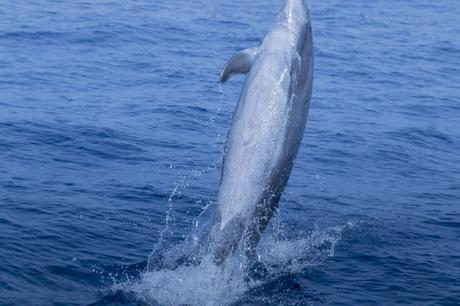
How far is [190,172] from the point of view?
18219mm

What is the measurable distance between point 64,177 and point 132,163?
5.63ft

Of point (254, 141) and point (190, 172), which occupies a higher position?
point (254, 141)

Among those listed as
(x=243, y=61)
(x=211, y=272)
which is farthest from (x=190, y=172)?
(x=243, y=61)

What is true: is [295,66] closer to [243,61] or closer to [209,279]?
[243,61]

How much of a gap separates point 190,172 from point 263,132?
23.1 ft

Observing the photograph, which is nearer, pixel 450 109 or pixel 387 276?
pixel 387 276

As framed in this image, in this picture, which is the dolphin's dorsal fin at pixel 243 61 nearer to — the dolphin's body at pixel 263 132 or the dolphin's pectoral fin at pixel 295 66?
the dolphin's body at pixel 263 132

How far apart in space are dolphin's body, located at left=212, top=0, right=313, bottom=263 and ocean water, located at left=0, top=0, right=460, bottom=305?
2.74 ft

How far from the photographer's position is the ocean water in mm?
13078

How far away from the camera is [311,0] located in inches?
1832

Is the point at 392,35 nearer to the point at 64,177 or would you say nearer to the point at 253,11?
the point at 253,11

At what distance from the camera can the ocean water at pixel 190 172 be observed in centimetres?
1308

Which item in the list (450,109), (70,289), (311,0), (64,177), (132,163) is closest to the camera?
(70,289)

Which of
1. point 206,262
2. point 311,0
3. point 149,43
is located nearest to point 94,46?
point 149,43
